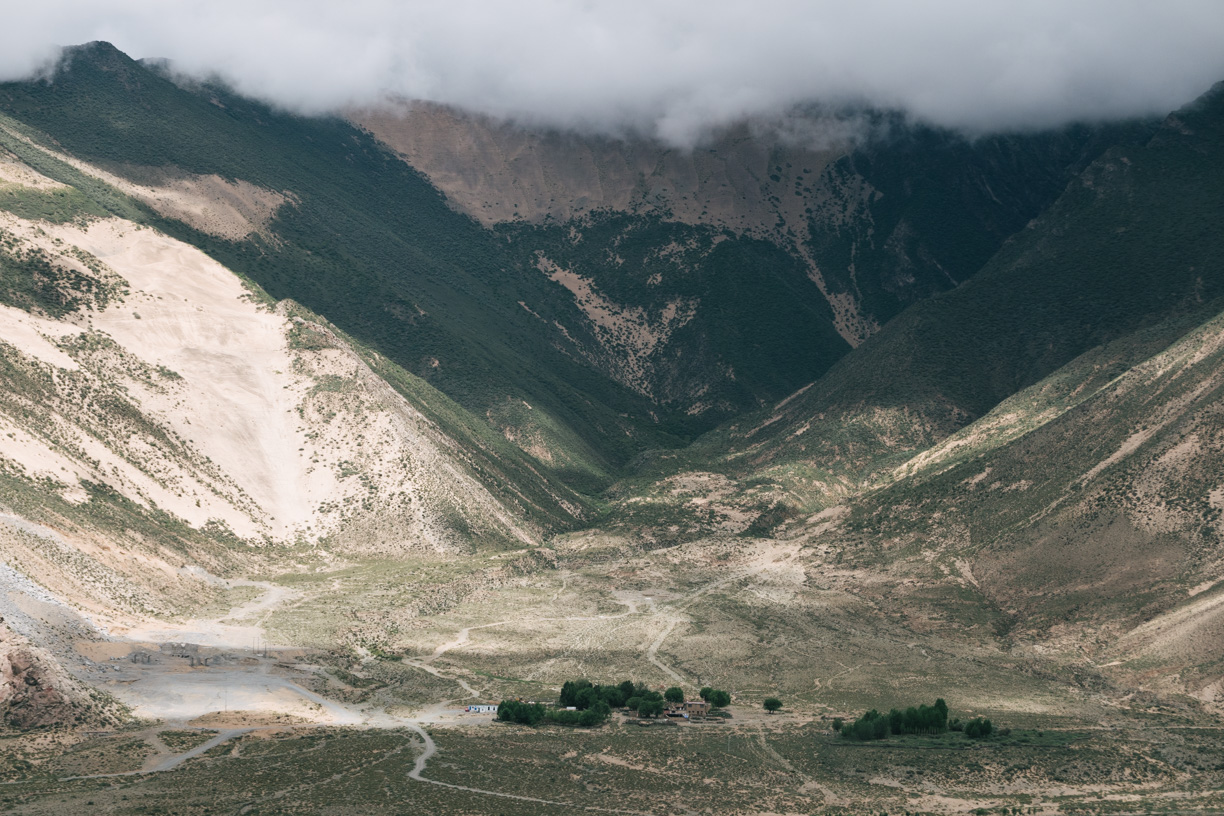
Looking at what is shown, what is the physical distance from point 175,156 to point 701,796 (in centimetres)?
15411

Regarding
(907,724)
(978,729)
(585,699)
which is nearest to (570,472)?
(585,699)

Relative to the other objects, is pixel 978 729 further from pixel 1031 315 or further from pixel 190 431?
pixel 1031 315

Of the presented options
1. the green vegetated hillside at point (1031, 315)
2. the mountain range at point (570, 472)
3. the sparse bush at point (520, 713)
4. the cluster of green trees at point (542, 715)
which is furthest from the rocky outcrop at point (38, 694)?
the green vegetated hillside at point (1031, 315)

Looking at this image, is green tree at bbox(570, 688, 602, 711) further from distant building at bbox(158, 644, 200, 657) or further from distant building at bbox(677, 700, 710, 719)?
distant building at bbox(158, 644, 200, 657)

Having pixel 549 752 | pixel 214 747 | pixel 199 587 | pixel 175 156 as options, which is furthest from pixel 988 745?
pixel 175 156

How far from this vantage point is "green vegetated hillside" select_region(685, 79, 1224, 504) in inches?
6619

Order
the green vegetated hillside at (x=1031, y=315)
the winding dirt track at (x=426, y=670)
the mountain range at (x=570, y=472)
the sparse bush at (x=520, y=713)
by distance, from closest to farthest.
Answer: the winding dirt track at (x=426, y=670)
the sparse bush at (x=520, y=713)
the mountain range at (x=570, y=472)
the green vegetated hillside at (x=1031, y=315)

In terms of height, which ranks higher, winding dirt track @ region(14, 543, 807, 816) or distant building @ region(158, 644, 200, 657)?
distant building @ region(158, 644, 200, 657)

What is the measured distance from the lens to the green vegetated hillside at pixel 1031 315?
16812 cm

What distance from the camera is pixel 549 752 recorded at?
76.4m

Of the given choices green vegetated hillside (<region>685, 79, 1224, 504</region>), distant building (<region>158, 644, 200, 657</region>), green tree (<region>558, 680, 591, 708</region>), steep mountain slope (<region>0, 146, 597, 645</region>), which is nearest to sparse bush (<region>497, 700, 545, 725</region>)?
green tree (<region>558, 680, 591, 708</region>)

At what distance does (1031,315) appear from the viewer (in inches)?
7156

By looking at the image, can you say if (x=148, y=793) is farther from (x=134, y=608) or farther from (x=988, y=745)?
(x=988, y=745)

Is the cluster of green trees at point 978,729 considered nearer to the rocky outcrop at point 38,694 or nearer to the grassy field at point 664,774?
the grassy field at point 664,774
